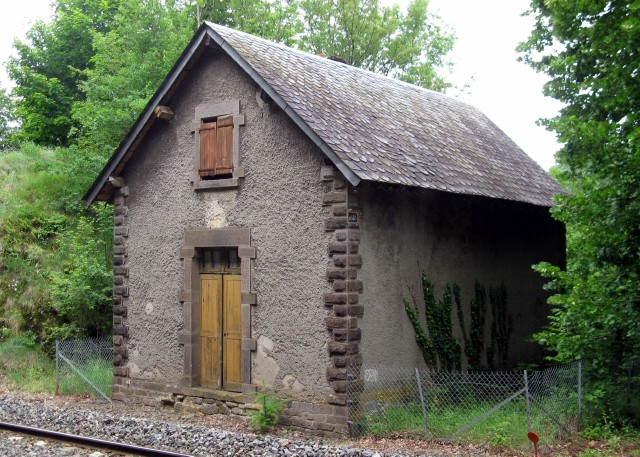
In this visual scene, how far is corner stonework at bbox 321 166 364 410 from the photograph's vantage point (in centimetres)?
1085

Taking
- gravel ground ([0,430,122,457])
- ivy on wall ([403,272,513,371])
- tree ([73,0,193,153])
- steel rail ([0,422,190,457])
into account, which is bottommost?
gravel ground ([0,430,122,457])

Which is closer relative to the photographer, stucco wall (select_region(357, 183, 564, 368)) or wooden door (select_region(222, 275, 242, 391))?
stucco wall (select_region(357, 183, 564, 368))

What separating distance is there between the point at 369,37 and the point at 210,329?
21.9m

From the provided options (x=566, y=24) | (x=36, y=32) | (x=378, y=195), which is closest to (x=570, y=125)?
(x=566, y=24)

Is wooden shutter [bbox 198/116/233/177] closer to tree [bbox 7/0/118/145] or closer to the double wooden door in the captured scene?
the double wooden door

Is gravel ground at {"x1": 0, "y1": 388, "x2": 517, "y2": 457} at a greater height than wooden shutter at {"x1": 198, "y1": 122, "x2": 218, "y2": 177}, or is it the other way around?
wooden shutter at {"x1": 198, "y1": 122, "x2": 218, "y2": 177}

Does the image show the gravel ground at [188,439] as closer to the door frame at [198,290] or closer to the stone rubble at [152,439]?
the stone rubble at [152,439]

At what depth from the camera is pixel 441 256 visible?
13180 mm

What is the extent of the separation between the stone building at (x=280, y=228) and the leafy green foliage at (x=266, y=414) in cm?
24

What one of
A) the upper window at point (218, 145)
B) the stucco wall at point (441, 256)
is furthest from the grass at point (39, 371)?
the stucco wall at point (441, 256)

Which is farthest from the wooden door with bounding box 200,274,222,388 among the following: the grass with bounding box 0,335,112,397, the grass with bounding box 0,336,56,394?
the grass with bounding box 0,336,56,394

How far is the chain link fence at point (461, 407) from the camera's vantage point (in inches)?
387

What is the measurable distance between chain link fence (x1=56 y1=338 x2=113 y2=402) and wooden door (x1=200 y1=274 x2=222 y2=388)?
245 centimetres

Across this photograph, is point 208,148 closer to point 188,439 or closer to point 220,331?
point 220,331
